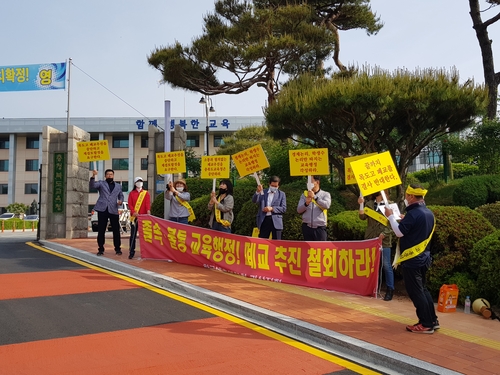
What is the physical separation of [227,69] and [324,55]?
14.9 feet

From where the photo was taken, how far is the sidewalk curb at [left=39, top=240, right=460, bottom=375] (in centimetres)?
462

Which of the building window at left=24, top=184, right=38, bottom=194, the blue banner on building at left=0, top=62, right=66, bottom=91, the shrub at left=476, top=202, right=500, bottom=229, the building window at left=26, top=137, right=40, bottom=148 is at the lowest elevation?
the shrub at left=476, top=202, right=500, bottom=229

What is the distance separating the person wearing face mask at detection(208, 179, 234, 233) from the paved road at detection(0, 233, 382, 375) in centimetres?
229

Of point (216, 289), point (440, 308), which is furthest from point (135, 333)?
point (440, 308)

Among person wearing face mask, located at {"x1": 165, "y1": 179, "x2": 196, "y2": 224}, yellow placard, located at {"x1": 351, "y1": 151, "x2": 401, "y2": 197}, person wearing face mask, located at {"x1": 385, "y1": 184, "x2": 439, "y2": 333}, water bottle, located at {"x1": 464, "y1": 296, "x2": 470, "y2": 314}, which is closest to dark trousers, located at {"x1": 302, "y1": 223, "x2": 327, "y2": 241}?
yellow placard, located at {"x1": 351, "y1": 151, "x2": 401, "y2": 197}

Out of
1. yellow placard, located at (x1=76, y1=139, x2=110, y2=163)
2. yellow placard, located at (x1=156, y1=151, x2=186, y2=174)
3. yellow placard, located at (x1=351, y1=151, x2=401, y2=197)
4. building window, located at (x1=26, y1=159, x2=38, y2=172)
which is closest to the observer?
yellow placard, located at (x1=351, y1=151, x2=401, y2=197)

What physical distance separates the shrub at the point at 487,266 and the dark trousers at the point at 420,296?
145 cm

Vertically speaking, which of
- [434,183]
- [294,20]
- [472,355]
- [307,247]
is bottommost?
[472,355]

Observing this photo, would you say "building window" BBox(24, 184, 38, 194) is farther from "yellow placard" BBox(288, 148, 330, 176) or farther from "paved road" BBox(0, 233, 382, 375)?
"yellow placard" BBox(288, 148, 330, 176)

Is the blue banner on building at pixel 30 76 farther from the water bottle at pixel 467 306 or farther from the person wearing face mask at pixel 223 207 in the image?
the water bottle at pixel 467 306

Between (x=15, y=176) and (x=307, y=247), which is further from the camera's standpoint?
(x=15, y=176)

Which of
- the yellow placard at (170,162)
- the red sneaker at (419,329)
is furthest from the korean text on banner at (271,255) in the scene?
the red sneaker at (419,329)

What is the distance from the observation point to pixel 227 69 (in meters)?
20.5

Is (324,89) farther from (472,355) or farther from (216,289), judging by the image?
(472,355)
